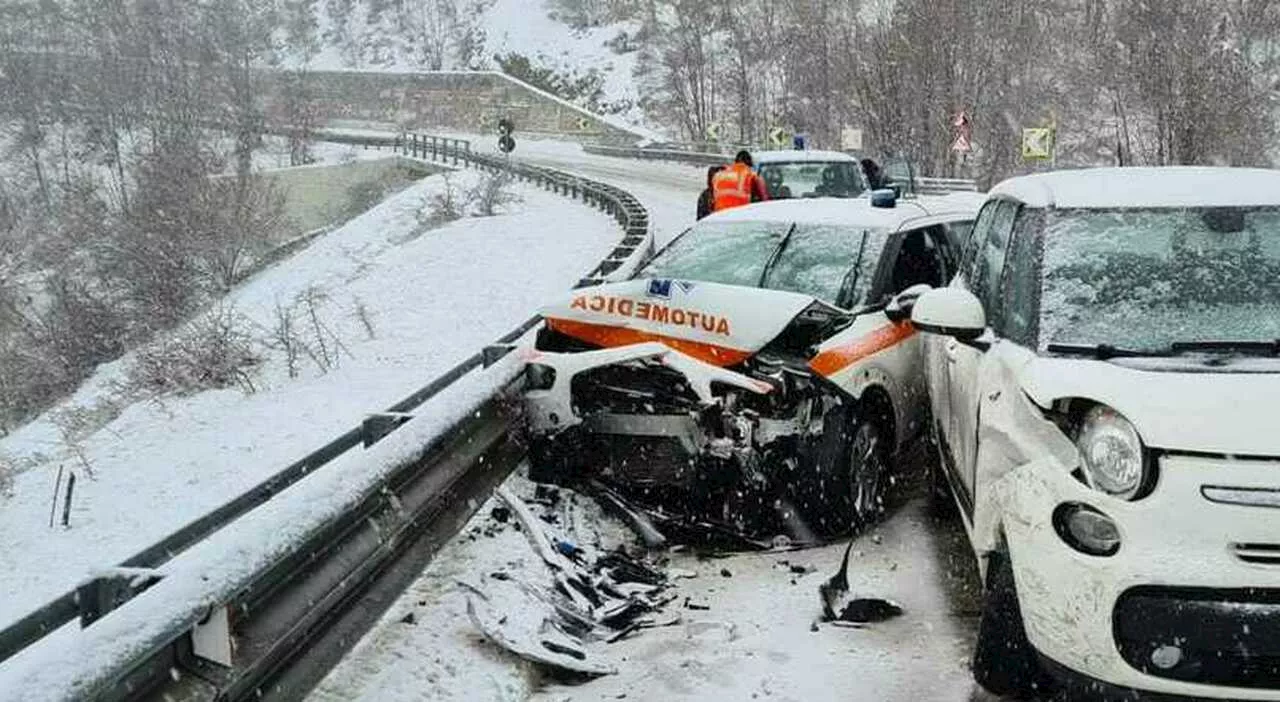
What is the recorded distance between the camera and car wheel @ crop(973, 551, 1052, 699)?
157 inches

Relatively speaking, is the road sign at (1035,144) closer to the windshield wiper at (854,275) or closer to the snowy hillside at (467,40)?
the windshield wiper at (854,275)

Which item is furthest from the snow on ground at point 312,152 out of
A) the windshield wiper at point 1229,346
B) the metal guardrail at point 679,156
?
the windshield wiper at point 1229,346

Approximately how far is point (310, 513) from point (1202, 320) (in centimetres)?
331

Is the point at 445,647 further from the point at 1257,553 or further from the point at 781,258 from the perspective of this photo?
the point at 781,258

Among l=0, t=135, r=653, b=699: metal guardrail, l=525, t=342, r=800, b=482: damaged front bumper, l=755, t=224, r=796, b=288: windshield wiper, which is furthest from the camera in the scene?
l=755, t=224, r=796, b=288: windshield wiper

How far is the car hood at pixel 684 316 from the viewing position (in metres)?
5.82

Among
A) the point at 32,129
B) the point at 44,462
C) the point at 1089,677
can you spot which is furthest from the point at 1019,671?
the point at 32,129

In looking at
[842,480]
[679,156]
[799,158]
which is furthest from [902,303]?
[679,156]

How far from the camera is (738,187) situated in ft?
41.8

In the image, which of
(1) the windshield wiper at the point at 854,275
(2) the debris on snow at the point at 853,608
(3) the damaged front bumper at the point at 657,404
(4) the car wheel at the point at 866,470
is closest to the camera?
(2) the debris on snow at the point at 853,608

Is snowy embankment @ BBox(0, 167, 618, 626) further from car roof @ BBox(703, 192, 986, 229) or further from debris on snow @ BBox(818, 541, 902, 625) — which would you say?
debris on snow @ BBox(818, 541, 902, 625)

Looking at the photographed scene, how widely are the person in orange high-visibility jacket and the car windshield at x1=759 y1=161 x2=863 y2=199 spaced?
2.27 metres

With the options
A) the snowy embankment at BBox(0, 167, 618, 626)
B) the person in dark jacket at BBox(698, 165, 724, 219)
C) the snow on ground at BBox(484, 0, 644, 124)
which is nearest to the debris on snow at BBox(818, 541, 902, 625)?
the snowy embankment at BBox(0, 167, 618, 626)

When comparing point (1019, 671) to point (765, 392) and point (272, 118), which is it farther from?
point (272, 118)
